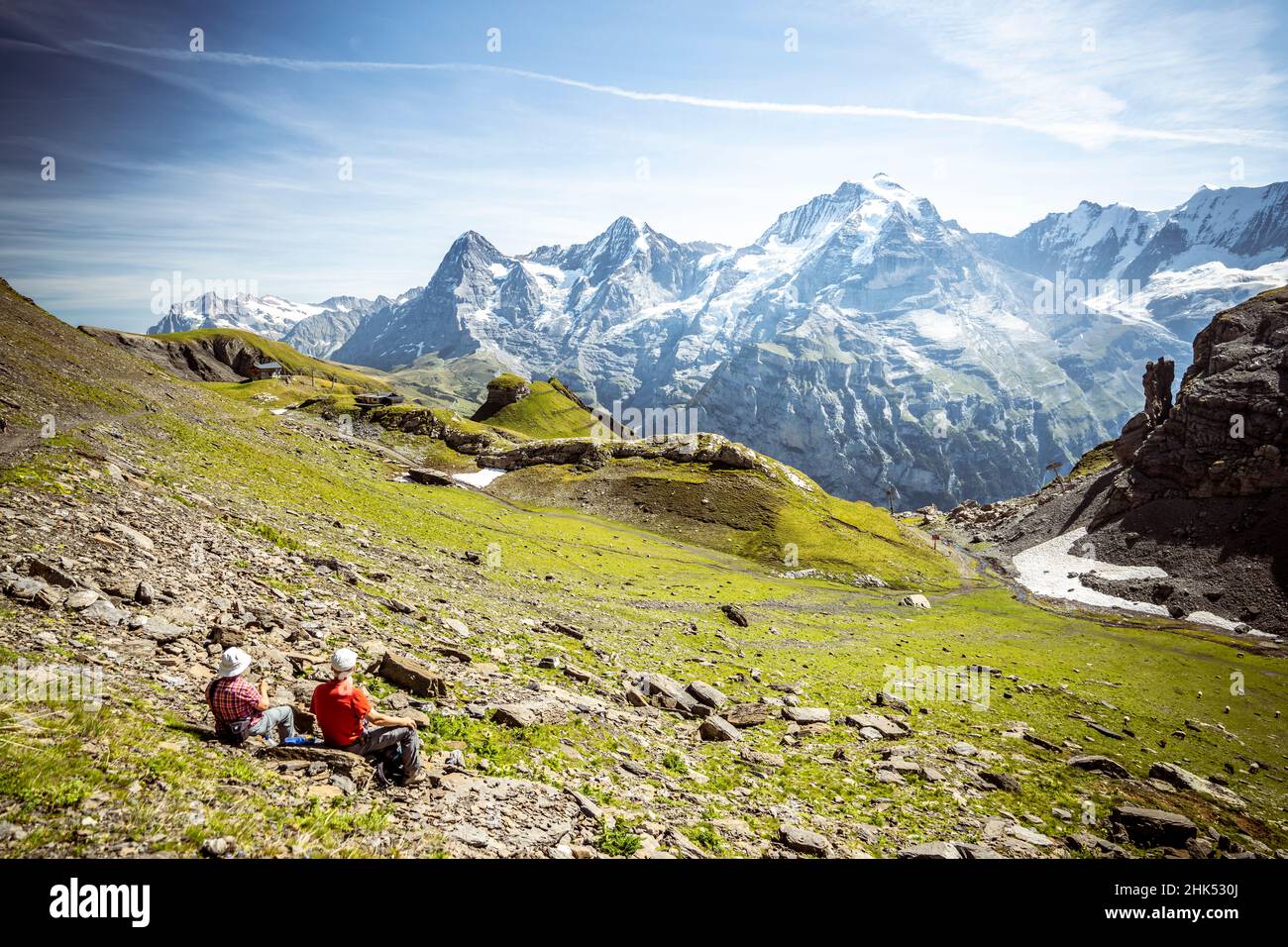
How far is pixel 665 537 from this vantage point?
93062 millimetres

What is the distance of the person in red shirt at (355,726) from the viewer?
1212 cm

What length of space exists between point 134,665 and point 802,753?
20373mm

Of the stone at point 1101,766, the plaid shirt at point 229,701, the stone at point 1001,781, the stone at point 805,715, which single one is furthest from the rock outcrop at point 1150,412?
the plaid shirt at point 229,701

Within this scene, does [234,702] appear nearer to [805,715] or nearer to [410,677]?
[410,677]

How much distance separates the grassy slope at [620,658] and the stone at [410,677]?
7.28 ft

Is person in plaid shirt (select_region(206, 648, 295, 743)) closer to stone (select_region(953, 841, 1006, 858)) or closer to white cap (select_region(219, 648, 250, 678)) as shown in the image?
white cap (select_region(219, 648, 250, 678))

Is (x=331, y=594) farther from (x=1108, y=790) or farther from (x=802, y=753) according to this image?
(x=1108, y=790)

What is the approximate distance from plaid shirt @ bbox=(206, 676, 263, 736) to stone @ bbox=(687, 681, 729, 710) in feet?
56.8

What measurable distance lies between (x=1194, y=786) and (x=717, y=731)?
21443mm

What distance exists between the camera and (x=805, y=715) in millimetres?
24938

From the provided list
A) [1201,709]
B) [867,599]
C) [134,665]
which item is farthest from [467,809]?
[867,599]

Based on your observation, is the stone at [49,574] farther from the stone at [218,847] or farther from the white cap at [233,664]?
the stone at [218,847]

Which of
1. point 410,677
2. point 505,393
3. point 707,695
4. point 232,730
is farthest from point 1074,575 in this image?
point 505,393

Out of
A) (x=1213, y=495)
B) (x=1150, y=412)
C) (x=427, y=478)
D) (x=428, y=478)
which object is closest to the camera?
(x=427, y=478)
